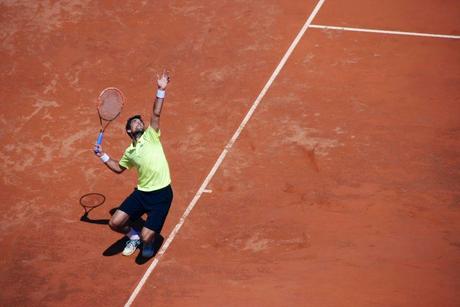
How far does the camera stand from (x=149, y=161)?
820cm

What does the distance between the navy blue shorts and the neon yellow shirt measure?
84 millimetres

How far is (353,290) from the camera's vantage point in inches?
307

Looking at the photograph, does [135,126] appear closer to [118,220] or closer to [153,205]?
[153,205]

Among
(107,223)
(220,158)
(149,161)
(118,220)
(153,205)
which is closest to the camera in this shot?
(149,161)

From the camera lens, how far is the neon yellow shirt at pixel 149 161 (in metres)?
8.22

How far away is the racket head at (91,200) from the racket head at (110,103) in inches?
51.1

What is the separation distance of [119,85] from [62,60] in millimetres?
1455

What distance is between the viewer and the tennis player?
822cm

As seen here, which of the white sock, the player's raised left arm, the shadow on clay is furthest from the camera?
the white sock

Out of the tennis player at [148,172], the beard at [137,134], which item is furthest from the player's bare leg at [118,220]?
the beard at [137,134]

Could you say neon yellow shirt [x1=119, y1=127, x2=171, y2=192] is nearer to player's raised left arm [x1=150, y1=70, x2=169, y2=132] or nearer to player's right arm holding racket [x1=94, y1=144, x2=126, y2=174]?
player's right arm holding racket [x1=94, y1=144, x2=126, y2=174]

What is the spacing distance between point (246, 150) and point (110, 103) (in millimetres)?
2291

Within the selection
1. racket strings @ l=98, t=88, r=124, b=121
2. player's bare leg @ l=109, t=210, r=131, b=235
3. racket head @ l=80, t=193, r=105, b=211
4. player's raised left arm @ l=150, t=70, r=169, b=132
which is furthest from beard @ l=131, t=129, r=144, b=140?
racket head @ l=80, t=193, r=105, b=211

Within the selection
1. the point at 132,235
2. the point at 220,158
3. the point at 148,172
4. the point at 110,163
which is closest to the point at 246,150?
the point at 220,158
